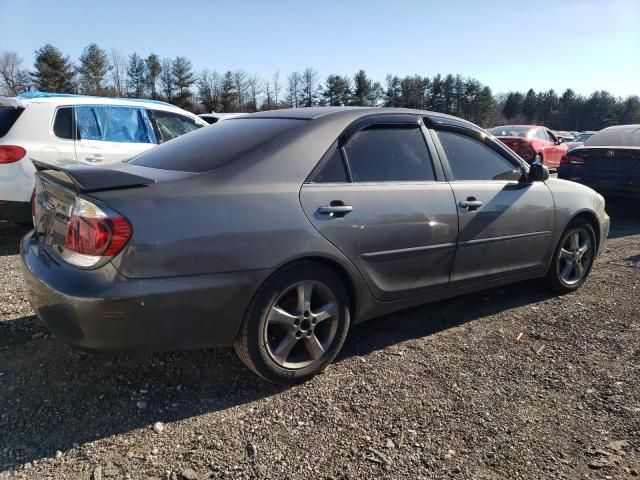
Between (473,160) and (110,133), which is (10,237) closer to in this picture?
(110,133)

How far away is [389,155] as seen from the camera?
3176 millimetres

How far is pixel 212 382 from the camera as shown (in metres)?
2.79

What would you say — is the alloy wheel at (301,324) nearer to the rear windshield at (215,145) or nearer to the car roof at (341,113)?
the rear windshield at (215,145)

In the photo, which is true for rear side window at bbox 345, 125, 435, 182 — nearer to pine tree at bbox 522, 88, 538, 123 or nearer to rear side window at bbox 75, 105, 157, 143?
rear side window at bbox 75, 105, 157, 143

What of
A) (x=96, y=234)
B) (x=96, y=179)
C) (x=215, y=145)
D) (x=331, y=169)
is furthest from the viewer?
(x=215, y=145)

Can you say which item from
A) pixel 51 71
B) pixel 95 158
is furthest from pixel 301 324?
pixel 51 71

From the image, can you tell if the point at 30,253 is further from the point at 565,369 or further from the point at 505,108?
the point at 505,108

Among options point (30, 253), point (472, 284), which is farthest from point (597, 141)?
point (30, 253)

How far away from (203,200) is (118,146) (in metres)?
4.23

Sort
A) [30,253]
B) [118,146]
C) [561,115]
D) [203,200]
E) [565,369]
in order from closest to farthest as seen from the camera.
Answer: [203,200] < [30,253] < [565,369] < [118,146] < [561,115]

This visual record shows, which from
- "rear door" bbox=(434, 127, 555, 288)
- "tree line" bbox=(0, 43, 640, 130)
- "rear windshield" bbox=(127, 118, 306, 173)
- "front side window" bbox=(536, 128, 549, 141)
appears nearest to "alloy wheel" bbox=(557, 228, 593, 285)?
"rear door" bbox=(434, 127, 555, 288)

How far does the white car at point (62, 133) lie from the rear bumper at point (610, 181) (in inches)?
250

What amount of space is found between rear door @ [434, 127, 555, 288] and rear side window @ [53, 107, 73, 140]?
4.26m

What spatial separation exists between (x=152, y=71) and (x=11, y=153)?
62.8m
